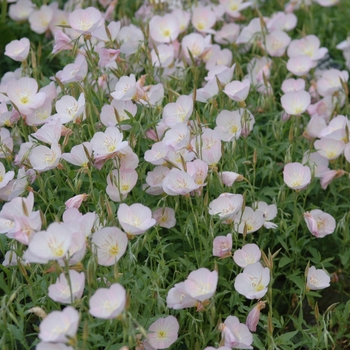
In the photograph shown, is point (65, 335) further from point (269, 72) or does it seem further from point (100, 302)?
point (269, 72)

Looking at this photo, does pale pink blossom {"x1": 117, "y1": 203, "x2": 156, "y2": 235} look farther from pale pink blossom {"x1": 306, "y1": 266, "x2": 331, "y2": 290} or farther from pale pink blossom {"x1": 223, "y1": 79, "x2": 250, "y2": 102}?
pale pink blossom {"x1": 223, "y1": 79, "x2": 250, "y2": 102}

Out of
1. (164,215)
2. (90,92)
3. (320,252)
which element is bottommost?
(320,252)

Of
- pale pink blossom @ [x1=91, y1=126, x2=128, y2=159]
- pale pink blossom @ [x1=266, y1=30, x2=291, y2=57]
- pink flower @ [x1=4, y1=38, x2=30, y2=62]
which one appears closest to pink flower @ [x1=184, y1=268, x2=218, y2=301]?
pale pink blossom @ [x1=91, y1=126, x2=128, y2=159]

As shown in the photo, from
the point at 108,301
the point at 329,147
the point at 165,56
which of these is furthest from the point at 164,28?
the point at 108,301

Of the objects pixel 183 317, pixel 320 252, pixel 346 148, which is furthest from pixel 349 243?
pixel 183 317

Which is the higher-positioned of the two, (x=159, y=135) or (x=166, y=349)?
(x=159, y=135)

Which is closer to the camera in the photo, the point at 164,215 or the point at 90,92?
the point at 164,215

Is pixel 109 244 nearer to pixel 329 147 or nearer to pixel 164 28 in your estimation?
pixel 329 147
